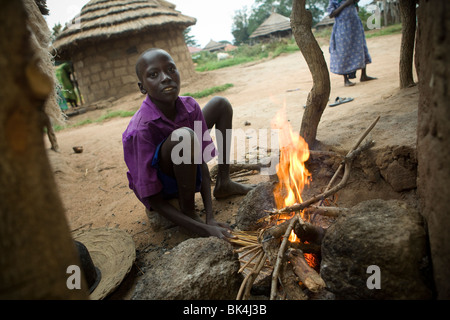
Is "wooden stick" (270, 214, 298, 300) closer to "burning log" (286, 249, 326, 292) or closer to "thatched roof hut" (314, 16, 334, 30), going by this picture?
"burning log" (286, 249, 326, 292)

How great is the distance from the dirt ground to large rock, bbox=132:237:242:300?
22.3 inches

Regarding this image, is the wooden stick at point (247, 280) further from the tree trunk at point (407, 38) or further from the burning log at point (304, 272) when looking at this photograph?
the tree trunk at point (407, 38)

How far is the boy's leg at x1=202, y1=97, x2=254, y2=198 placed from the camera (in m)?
2.66

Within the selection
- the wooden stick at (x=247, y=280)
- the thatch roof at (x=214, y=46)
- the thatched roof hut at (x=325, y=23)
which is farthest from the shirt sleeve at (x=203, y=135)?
the thatch roof at (x=214, y=46)

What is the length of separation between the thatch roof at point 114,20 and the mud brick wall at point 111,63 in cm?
42

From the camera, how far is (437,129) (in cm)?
96

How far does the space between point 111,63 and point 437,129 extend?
11673 mm

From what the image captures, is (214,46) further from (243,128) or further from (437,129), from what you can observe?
(437,129)

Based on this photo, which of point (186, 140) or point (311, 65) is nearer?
point (186, 140)

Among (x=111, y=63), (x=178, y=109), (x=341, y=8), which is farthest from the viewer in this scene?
(x=111, y=63)

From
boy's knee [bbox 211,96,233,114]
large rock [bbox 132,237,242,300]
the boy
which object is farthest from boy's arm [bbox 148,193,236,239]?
boy's knee [bbox 211,96,233,114]

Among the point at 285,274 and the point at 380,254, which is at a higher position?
the point at 380,254

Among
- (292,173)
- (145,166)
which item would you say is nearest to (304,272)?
(292,173)
